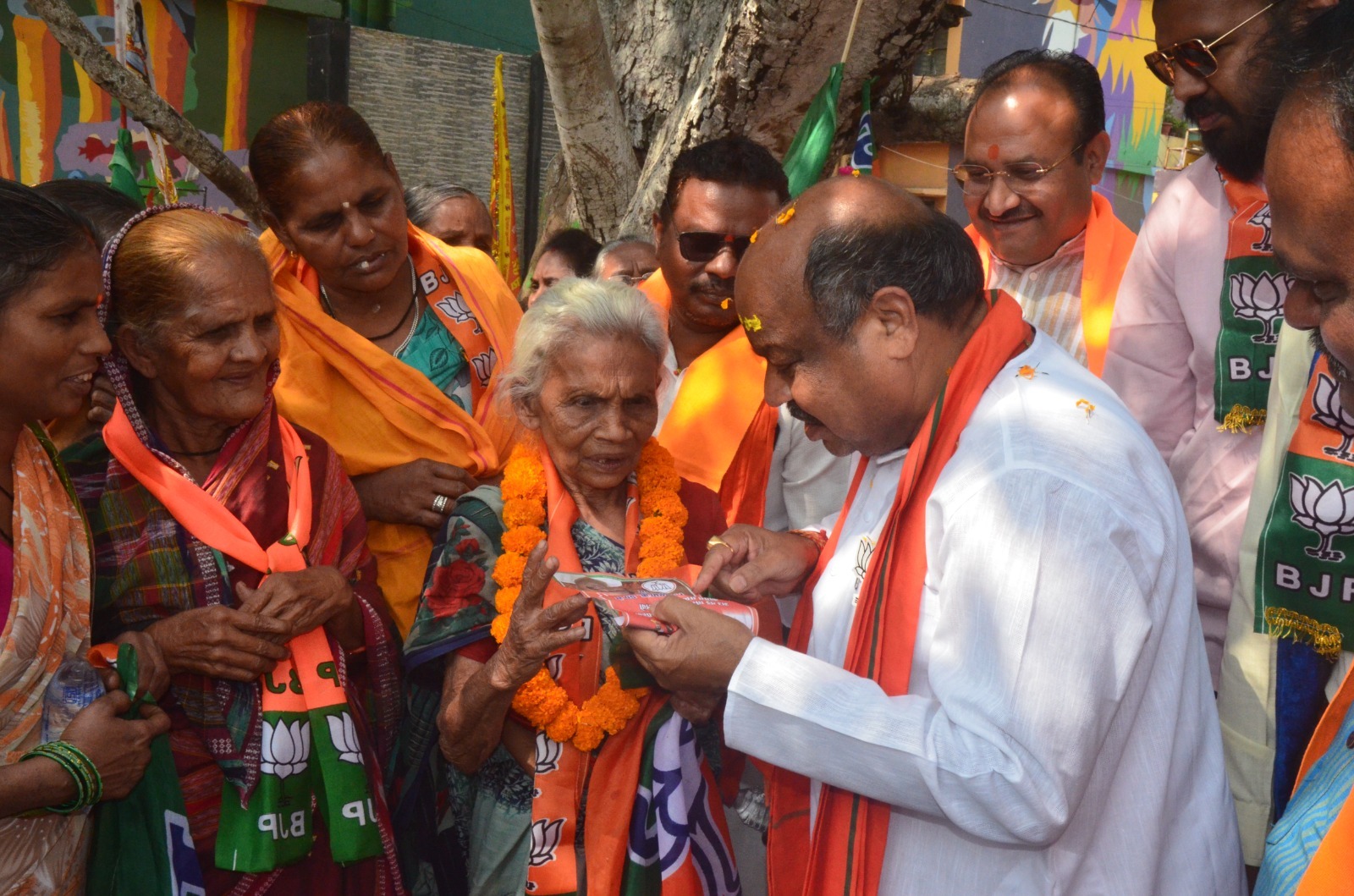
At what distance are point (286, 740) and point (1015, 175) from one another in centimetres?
274

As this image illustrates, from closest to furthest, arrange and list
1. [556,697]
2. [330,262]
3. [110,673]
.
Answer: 1. [110,673]
2. [556,697]
3. [330,262]

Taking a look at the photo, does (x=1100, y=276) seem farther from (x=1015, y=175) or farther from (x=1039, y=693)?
(x=1039, y=693)

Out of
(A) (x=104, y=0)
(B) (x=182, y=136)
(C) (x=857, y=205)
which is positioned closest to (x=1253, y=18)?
(C) (x=857, y=205)

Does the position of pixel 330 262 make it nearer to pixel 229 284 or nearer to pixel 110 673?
pixel 229 284

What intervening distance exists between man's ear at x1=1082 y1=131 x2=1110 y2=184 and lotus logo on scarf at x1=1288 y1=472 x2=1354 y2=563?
1.61 m

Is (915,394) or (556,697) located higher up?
(915,394)

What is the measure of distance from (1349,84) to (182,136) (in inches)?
169

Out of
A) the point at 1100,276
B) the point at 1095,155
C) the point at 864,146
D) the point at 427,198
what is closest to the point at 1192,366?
the point at 1100,276

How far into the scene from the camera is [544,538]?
280 cm

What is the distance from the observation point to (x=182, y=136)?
4.47 meters

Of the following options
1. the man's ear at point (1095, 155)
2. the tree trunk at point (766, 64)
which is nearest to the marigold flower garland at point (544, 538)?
the man's ear at point (1095, 155)

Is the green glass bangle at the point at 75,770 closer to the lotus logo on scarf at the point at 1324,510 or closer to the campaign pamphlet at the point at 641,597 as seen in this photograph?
the campaign pamphlet at the point at 641,597

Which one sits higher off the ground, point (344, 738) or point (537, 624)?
point (537, 624)

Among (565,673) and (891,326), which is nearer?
(891,326)
